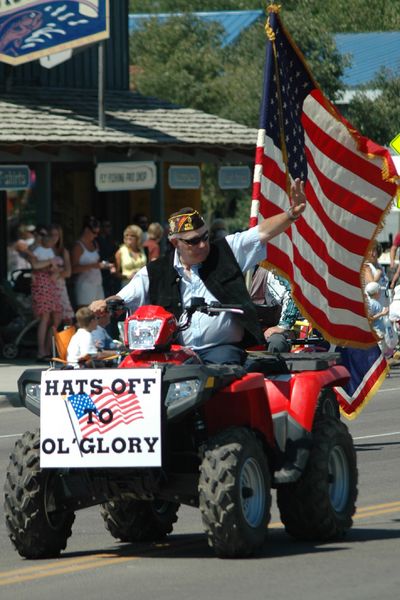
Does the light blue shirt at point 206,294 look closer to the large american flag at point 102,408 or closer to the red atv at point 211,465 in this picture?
the red atv at point 211,465

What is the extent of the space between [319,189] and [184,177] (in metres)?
13.6

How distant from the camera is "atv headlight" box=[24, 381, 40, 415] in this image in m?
8.37

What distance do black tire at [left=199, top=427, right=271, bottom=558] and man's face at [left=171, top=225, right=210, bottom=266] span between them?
1.03m

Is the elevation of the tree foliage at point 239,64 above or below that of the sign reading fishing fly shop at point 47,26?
below

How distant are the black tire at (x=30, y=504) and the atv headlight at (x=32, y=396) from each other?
0.45ft

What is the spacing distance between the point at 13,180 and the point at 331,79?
2573cm

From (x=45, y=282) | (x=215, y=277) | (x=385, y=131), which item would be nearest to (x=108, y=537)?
(x=215, y=277)

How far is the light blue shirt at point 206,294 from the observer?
28.1 feet

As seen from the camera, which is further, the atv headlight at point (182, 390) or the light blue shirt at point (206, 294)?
the light blue shirt at point (206, 294)

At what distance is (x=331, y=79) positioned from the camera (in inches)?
1842

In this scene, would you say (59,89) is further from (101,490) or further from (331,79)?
(331,79)

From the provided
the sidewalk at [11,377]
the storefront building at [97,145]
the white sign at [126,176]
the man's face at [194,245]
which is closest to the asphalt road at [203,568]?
the man's face at [194,245]

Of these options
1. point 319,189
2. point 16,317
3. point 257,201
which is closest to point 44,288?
point 16,317

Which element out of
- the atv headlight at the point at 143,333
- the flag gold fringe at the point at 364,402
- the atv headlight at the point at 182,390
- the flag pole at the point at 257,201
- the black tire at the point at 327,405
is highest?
the flag pole at the point at 257,201
